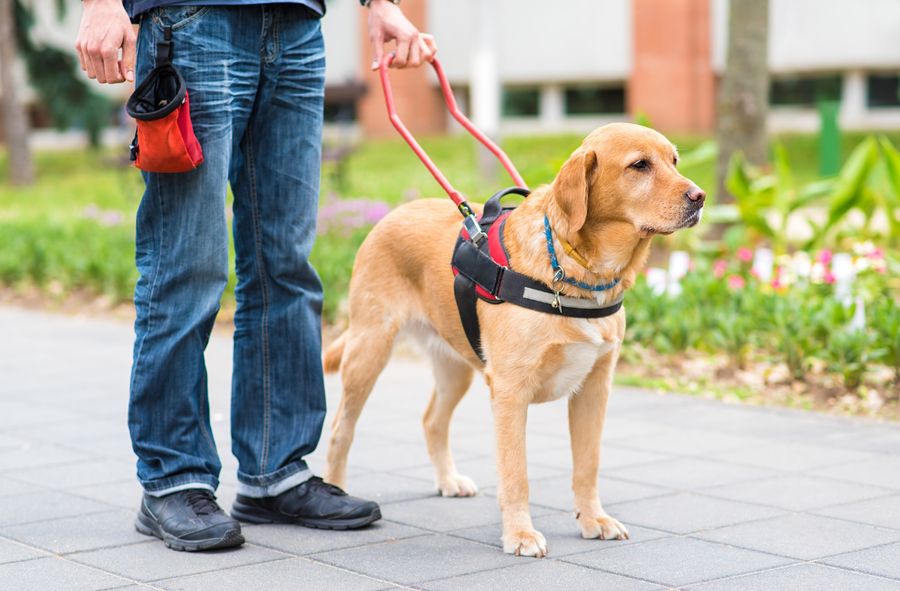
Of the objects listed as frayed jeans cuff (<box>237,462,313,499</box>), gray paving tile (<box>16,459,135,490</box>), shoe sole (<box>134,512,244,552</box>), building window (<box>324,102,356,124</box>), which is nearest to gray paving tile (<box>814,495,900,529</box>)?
frayed jeans cuff (<box>237,462,313,499</box>)

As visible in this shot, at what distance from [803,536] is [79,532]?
7.41 feet

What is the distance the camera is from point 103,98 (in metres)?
27.6

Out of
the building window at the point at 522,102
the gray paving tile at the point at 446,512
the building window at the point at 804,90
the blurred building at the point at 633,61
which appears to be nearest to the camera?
the gray paving tile at the point at 446,512

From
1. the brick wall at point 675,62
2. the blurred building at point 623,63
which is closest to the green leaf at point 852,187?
the blurred building at point 623,63

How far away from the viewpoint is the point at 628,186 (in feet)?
11.5

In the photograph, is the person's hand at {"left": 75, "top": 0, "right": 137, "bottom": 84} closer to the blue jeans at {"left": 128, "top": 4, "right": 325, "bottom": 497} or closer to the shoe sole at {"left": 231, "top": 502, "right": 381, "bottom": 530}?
the blue jeans at {"left": 128, "top": 4, "right": 325, "bottom": 497}

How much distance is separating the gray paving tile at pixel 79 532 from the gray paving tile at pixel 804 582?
1785 millimetres

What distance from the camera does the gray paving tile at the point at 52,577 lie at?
133 inches

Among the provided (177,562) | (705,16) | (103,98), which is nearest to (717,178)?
(177,562)

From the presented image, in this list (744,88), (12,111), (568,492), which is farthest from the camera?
(12,111)

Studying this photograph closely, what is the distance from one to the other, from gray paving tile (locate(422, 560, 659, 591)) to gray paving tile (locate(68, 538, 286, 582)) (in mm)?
602

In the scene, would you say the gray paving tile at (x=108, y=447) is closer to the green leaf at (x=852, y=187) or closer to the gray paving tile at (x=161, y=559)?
the gray paving tile at (x=161, y=559)

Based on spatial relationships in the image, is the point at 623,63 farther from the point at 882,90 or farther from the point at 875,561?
the point at 875,561

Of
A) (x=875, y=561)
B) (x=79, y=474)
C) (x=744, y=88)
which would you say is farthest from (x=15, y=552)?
(x=744, y=88)
